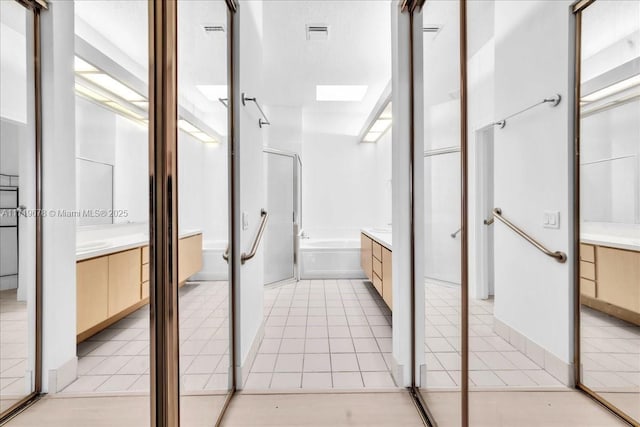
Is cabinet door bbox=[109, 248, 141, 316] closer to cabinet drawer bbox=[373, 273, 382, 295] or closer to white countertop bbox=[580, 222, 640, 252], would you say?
white countertop bbox=[580, 222, 640, 252]

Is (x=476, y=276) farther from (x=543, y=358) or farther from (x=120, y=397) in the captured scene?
(x=120, y=397)

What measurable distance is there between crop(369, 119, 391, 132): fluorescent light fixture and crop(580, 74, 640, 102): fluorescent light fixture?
4082 millimetres

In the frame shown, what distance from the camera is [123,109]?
0.74m

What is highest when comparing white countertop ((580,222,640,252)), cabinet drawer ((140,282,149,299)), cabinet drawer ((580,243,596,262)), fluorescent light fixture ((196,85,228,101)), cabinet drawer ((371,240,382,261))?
fluorescent light fixture ((196,85,228,101))

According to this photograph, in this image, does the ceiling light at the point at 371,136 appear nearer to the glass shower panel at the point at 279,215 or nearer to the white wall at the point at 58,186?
the glass shower panel at the point at 279,215

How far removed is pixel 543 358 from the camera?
0.72m

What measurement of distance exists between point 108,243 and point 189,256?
21.7 inches

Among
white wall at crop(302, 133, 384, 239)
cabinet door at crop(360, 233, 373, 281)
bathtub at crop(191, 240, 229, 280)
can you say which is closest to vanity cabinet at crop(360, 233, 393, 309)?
cabinet door at crop(360, 233, 373, 281)

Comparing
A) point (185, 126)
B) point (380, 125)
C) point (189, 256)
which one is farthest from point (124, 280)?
point (380, 125)

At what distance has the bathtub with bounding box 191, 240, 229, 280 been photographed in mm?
1382

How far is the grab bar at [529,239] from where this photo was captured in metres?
0.69

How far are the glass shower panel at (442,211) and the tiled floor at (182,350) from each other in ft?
3.22

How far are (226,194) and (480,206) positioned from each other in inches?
45.9

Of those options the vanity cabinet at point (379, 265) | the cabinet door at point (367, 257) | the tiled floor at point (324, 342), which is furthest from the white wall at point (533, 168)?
the cabinet door at point (367, 257)
